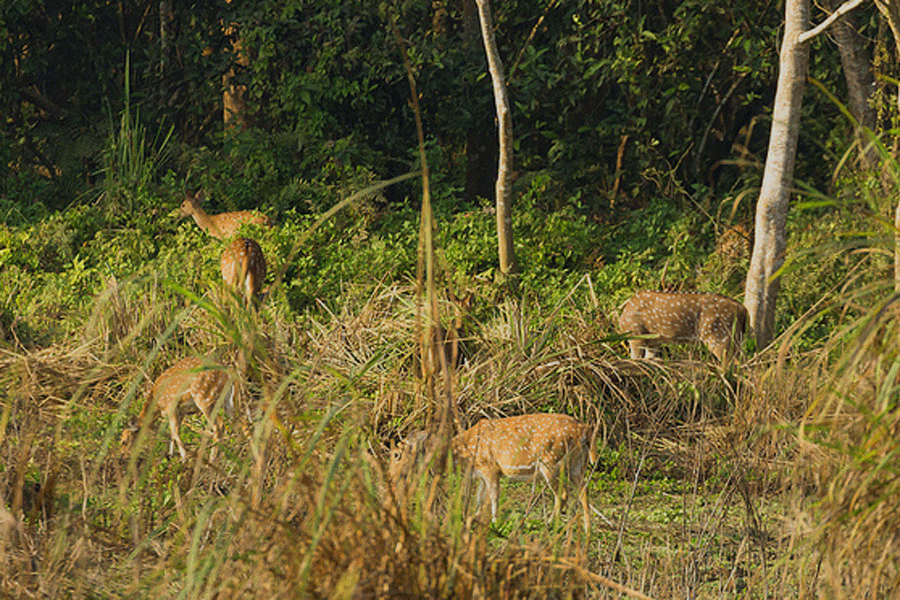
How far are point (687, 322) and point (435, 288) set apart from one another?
4144 millimetres

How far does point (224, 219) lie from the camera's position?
442 inches

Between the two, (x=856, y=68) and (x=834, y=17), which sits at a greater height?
(x=834, y=17)

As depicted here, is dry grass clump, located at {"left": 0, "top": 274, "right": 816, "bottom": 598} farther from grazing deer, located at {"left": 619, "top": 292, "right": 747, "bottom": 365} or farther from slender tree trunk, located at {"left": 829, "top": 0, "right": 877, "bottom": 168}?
slender tree trunk, located at {"left": 829, "top": 0, "right": 877, "bottom": 168}

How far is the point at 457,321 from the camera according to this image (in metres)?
7.76

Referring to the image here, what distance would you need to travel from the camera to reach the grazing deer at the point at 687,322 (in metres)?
7.75

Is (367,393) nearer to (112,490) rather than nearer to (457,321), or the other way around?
(457,321)

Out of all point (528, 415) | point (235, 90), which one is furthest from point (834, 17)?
point (235, 90)

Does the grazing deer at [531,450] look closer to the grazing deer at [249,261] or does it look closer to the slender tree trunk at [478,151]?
the grazing deer at [249,261]

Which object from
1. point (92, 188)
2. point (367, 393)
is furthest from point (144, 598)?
point (92, 188)

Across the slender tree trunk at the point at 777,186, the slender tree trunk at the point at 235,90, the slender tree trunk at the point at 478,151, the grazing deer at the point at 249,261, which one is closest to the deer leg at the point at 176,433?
the grazing deer at the point at 249,261

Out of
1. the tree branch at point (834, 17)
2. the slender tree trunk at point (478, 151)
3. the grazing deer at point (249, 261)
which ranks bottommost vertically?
the grazing deer at point (249, 261)

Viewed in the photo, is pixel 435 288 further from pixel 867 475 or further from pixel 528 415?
pixel 528 415

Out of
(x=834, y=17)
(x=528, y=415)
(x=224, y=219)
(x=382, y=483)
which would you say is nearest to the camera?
(x=382, y=483)

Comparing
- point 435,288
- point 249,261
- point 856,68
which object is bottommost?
point 249,261
